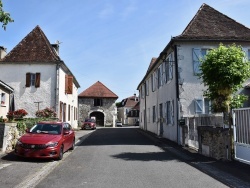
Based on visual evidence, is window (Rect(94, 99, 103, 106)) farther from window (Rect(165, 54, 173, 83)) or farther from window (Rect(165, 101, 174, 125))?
window (Rect(165, 54, 173, 83))

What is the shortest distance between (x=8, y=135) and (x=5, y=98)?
1377 centimetres

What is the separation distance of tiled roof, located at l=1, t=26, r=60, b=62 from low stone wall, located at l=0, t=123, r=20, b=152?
48.4ft

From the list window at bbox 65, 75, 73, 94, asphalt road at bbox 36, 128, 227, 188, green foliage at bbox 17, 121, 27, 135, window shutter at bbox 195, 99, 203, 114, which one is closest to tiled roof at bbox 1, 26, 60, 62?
window at bbox 65, 75, 73, 94

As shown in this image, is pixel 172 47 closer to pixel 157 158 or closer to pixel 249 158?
pixel 157 158

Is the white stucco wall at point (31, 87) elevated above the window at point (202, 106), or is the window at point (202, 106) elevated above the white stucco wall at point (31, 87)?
the white stucco wall at point (31, 87)

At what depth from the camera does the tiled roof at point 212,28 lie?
728 inches

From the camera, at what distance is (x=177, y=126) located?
17656 mm

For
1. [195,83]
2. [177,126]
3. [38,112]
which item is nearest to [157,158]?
[177,126]

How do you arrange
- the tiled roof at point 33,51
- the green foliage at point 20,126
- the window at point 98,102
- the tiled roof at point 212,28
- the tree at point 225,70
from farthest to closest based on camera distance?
the window at point 98,102 < the tiled roof at point 33,51 < the tiled roof at point 212,28 < the green foliage at point 20,126 < the tree at point 225,70

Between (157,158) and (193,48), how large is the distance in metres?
8.82

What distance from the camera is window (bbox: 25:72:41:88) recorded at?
2770 centimetres

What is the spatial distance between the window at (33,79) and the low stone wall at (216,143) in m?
18.9

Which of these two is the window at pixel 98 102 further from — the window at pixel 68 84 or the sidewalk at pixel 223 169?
the sidewalk at pixel 223 169

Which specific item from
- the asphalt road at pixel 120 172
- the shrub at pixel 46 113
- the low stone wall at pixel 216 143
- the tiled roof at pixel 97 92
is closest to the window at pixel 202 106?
the low stone wall at pixel 216 143
